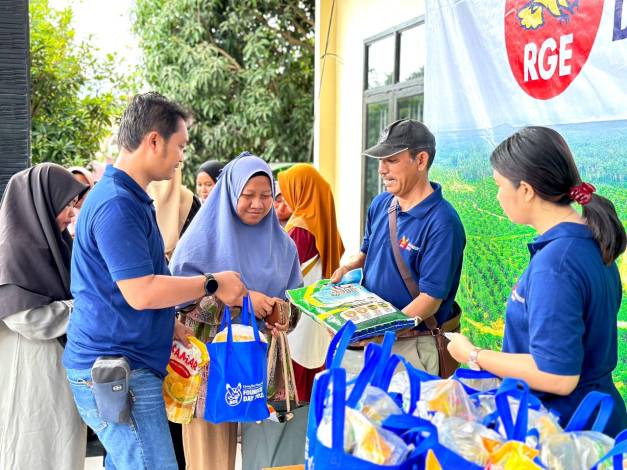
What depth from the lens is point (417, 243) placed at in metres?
2.40

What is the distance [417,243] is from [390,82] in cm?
334

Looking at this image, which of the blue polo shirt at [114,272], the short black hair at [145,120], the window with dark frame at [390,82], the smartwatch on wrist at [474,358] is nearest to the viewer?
the smartwatch on wrist at [474,358]

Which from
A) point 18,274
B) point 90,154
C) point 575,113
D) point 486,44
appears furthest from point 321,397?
point 90,154

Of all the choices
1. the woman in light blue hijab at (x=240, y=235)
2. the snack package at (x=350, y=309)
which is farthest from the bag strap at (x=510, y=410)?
the woman in light blue hijab at (x=240, y=235)

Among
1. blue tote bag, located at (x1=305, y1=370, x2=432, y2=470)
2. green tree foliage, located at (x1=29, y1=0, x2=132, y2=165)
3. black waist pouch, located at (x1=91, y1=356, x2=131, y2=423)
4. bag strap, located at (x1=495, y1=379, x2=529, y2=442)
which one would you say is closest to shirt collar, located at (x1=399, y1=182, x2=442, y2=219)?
black waist pouch, located at (x1=91, y1=356, x2=131, y2=423)

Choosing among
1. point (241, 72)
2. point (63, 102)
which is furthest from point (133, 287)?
point (241, 72)

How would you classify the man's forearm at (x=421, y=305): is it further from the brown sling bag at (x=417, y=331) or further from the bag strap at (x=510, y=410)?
the bag strap at (x=510, y=410)

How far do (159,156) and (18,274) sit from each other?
70cm

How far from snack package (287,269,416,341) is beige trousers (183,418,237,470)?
0.52 meters

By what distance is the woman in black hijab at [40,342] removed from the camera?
231 cm

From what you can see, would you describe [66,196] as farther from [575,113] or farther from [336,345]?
[575,113]

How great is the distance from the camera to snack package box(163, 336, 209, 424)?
2.11 metres

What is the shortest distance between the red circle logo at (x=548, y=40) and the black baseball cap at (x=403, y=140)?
19.6 inches

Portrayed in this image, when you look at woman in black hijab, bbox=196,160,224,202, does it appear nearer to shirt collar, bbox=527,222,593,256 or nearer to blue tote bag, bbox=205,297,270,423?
blue tote bag, bbox=205,297,270,423
